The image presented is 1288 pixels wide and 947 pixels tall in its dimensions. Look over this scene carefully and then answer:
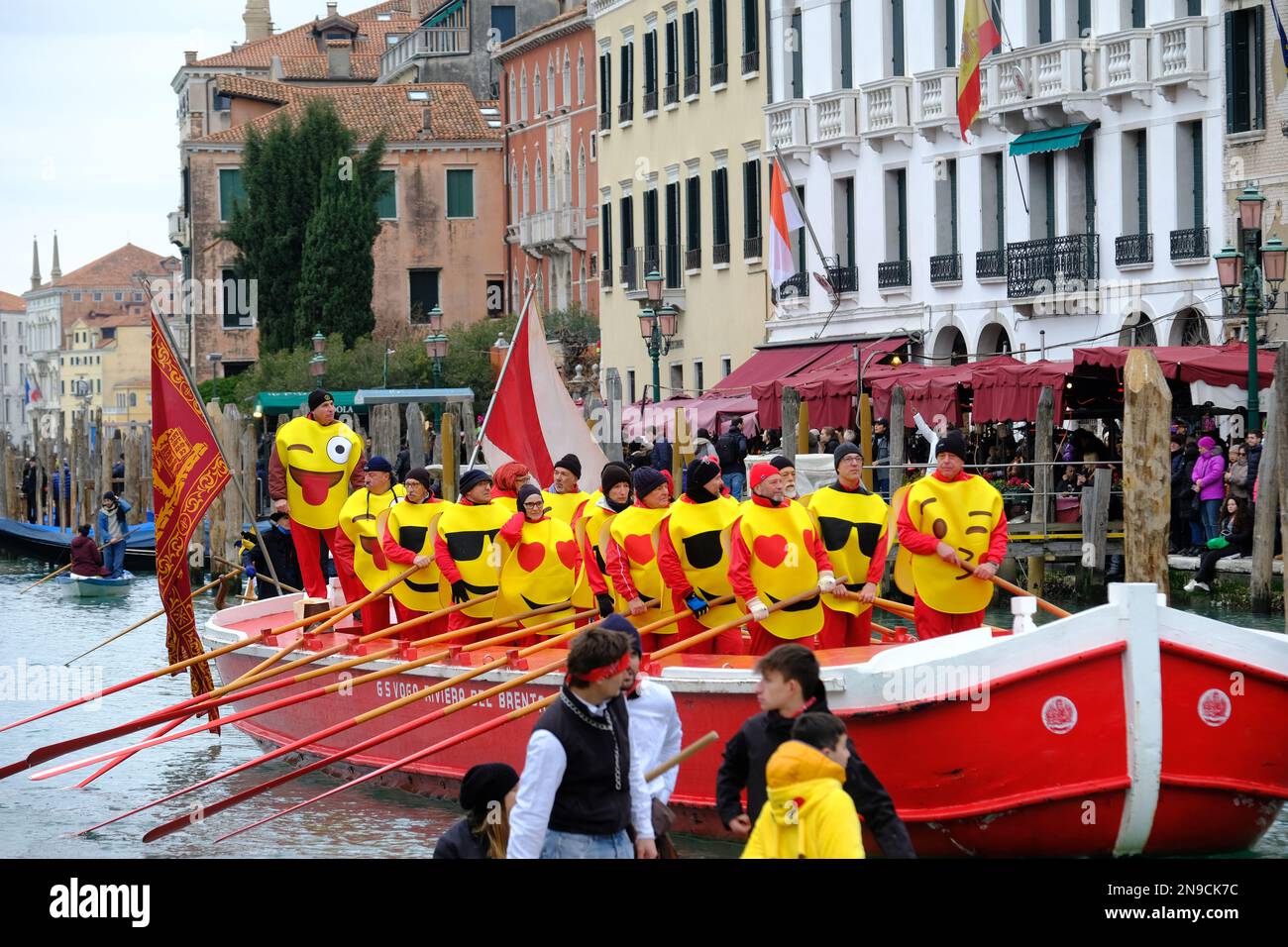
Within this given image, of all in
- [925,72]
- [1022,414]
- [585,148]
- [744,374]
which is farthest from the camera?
[585,148]

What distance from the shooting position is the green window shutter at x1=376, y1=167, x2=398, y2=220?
226 feet

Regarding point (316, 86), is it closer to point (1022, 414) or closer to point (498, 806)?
point (1022, 414)

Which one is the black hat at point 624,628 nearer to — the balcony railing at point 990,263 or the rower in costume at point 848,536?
the rower in costume at point 848,536

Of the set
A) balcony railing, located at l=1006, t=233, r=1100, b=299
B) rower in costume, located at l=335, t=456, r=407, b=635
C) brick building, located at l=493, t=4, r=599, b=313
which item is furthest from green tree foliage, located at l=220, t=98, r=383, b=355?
rower in costume, located at l=335, t=456, r=407, b=635

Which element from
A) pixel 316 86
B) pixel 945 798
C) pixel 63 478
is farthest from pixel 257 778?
pixel 316 86

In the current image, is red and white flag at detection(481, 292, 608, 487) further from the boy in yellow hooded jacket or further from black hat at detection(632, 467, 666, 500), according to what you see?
the boy in yellow hooded jacket

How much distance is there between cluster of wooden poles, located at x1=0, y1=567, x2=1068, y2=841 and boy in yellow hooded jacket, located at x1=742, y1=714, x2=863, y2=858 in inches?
173

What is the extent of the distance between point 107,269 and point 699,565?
16134 cm

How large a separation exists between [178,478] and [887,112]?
22.4 meters

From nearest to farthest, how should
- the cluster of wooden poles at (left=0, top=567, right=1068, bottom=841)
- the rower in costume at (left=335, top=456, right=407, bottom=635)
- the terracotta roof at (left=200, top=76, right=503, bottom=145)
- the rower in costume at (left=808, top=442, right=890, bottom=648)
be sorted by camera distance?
1. the cluster of wooden poles at (left=0, top=567, right=1068, bottom=841)
2. the rower in costume at (left=808, top=442, right=890, bottom=648)
3. the rower in costume at (left=335, top=456, right=407, bottom=635)
4. the terracotta roof at (left=200, top=76, right=503, bottom=145)

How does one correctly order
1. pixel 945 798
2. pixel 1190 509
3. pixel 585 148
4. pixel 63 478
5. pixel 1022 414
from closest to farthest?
pixel 945 798, pixel 1190 509, pixel 1022 414, pixel 63 478, pixel 585 148

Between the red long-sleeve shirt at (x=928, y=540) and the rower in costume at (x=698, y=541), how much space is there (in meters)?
1.18

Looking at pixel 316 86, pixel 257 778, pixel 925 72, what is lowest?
pixel 257 778

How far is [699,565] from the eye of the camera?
14.2 m
